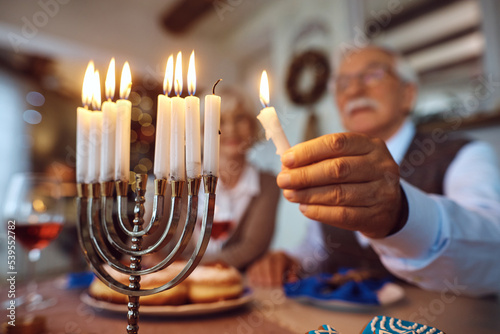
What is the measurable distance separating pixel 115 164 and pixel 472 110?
1575mm

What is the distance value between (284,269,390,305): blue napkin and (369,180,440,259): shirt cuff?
0.09m

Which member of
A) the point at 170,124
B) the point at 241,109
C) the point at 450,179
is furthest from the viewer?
the point at 241,109

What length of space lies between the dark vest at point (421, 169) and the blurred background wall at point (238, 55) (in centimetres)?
25

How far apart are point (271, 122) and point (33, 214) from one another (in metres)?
0.69

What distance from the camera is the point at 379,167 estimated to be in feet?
1.52

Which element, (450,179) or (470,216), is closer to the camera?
(470,216)

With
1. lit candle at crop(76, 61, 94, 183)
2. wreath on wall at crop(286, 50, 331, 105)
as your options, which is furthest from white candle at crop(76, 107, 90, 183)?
wreath on wall at crop(286, 50, 331, 105)

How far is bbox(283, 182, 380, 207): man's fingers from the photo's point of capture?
1.49 feet

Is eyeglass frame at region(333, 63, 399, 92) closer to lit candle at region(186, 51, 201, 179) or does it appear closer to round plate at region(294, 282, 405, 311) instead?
round plate at region(294, 282, 405, 311)

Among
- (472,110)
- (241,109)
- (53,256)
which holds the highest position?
(241,109)

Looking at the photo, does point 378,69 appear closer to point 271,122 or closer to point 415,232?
point 415,232

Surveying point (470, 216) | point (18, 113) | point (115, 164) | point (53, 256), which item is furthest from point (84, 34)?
point (470, 216)

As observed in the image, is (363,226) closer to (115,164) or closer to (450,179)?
(115,164)

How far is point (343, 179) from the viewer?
0.45 meters
